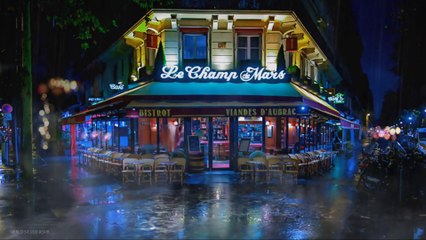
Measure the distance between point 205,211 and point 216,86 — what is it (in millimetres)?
8110

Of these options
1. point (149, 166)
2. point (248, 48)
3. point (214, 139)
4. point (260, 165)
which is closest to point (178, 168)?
point (149, 166)

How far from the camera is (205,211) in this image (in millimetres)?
10031

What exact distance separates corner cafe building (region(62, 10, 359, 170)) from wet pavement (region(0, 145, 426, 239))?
2.92m

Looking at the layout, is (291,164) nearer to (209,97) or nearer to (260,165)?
(260,165)

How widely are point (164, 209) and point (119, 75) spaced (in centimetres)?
1632

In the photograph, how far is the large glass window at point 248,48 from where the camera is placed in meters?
18.1

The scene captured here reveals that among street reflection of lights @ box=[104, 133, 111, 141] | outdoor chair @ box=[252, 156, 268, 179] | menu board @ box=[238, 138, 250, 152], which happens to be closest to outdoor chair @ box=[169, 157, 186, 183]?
outdoor chair @ box=[252, 156, 268, 179]

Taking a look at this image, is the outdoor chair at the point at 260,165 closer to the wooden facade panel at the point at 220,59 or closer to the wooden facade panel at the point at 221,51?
the wooden facade panel at the point at 220,59

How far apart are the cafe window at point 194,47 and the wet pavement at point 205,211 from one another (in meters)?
5.44

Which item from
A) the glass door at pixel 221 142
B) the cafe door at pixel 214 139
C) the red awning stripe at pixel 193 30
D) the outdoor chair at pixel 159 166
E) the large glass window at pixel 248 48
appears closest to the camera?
the outdoor chair at pixel 159 166

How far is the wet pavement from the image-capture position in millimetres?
8141

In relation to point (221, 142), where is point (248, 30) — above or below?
above

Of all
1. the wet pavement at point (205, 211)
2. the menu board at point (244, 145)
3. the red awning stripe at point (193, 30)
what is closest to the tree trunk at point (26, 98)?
the wet pavement at point (205, 211)

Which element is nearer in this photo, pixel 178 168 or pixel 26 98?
pixel 26 98
